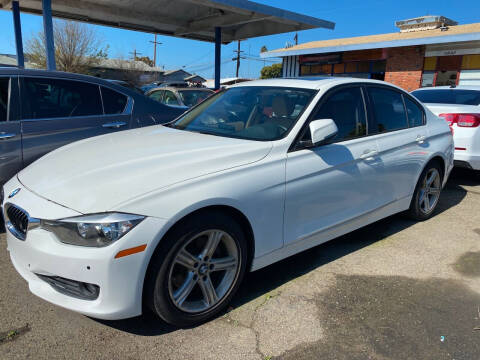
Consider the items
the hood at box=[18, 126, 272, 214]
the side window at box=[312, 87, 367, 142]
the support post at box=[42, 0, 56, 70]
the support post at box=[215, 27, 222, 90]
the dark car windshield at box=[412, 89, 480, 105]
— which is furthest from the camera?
the support post at box=[215, 27, 222, 90]

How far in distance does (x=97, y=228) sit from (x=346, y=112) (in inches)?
96.4

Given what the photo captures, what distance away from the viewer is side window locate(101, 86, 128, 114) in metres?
4.66

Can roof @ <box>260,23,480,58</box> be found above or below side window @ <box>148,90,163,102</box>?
above

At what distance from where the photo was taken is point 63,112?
4324mm

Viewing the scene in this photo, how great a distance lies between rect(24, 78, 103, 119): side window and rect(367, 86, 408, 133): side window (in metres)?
3.10

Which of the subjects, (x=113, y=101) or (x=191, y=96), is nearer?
(x=113, y=101)

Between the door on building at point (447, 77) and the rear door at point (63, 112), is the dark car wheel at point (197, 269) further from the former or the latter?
the door on building at point (447, 77)

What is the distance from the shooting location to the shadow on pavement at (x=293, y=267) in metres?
2.60

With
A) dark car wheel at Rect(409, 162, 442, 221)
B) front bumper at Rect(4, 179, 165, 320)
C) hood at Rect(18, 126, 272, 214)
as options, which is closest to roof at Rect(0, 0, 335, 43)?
dark car wheel at Rect(409, 162, 442, 221)

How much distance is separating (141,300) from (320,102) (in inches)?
83.6

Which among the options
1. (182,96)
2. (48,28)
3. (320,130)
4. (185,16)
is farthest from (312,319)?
(185,16)

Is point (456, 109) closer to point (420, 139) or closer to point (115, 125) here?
point (420, 139)

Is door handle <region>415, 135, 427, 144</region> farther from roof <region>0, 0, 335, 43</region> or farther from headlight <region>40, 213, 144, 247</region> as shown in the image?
roof <region>0, 0, 335, 43</region>

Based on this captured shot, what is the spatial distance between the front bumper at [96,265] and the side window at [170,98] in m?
7.89
